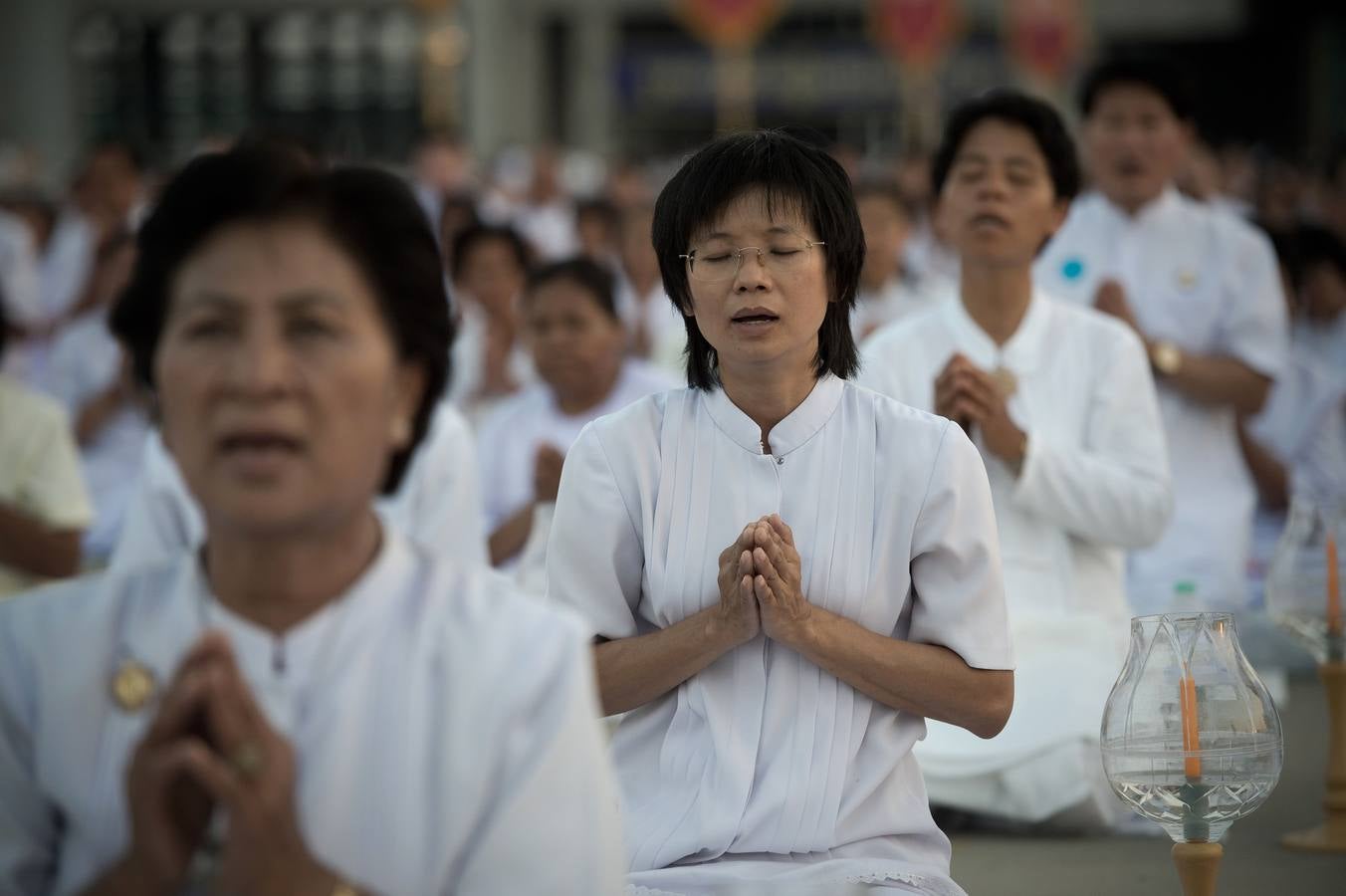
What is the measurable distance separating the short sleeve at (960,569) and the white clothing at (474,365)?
156 inches

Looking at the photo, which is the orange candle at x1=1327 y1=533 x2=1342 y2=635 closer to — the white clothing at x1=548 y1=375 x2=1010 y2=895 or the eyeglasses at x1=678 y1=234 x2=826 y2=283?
the white clothing at x1=548 y1=375 x2=1010 y2=895

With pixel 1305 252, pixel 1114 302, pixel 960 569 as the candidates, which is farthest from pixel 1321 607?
pixel 1305 252

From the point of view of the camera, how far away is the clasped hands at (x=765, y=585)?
242cm

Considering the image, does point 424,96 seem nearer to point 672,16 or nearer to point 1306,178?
point 672,16

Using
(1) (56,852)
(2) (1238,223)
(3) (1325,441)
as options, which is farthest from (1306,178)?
(1) (56,852)

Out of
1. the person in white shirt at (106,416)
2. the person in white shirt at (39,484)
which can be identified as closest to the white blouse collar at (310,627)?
the person in white shirt at (39,484)

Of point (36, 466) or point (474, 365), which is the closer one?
point (36, 466)

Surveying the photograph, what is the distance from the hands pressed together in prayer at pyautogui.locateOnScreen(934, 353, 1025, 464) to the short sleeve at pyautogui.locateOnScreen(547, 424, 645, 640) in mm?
1170

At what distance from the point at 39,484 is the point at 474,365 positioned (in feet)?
8.40

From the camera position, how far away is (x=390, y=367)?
191 cm

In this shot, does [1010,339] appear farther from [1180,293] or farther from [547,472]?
[1180,293]

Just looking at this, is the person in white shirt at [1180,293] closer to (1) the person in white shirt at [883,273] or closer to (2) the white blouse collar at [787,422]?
(1) the person in white shirt at [883,273]

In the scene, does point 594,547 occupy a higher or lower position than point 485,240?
lower

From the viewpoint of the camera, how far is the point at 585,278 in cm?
529
